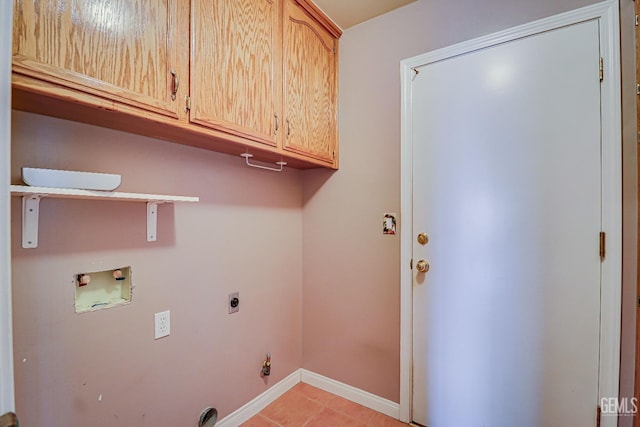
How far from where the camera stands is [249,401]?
1778 mm

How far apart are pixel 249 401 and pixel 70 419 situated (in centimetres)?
95

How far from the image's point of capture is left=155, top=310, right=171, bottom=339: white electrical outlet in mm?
1336

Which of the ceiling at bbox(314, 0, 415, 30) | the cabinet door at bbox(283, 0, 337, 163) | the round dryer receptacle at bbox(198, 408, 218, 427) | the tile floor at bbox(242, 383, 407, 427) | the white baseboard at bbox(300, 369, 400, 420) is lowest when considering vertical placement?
the tile floor at bbox(242, 383, 407, 427)

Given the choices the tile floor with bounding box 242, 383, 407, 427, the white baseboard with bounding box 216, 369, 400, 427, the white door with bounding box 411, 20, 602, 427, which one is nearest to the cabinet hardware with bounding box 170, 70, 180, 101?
the white door with bounding box 411, 20, 602, 427

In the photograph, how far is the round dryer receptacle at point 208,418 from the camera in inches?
58.9

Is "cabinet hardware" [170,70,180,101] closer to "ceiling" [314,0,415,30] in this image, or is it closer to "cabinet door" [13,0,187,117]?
"cabinet door" [13,0,187,117]

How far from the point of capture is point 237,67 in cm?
132

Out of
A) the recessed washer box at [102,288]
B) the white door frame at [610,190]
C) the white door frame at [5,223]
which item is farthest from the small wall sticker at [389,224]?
the white door frame at [5,223]

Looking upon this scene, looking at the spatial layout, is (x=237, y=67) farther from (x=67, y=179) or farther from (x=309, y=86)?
(x=67, y=179)

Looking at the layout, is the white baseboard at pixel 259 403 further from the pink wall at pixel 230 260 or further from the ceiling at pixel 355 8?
the ceiling at pixel 355 8

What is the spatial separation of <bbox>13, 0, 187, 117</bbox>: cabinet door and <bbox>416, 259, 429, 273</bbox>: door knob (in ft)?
4.81

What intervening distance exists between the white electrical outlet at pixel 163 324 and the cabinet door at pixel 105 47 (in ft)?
3.03

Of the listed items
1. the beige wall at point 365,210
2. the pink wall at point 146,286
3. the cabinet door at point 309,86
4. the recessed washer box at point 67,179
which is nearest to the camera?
the recessed washer box at point 67,179

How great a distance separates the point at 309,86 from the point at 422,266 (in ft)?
4.27
